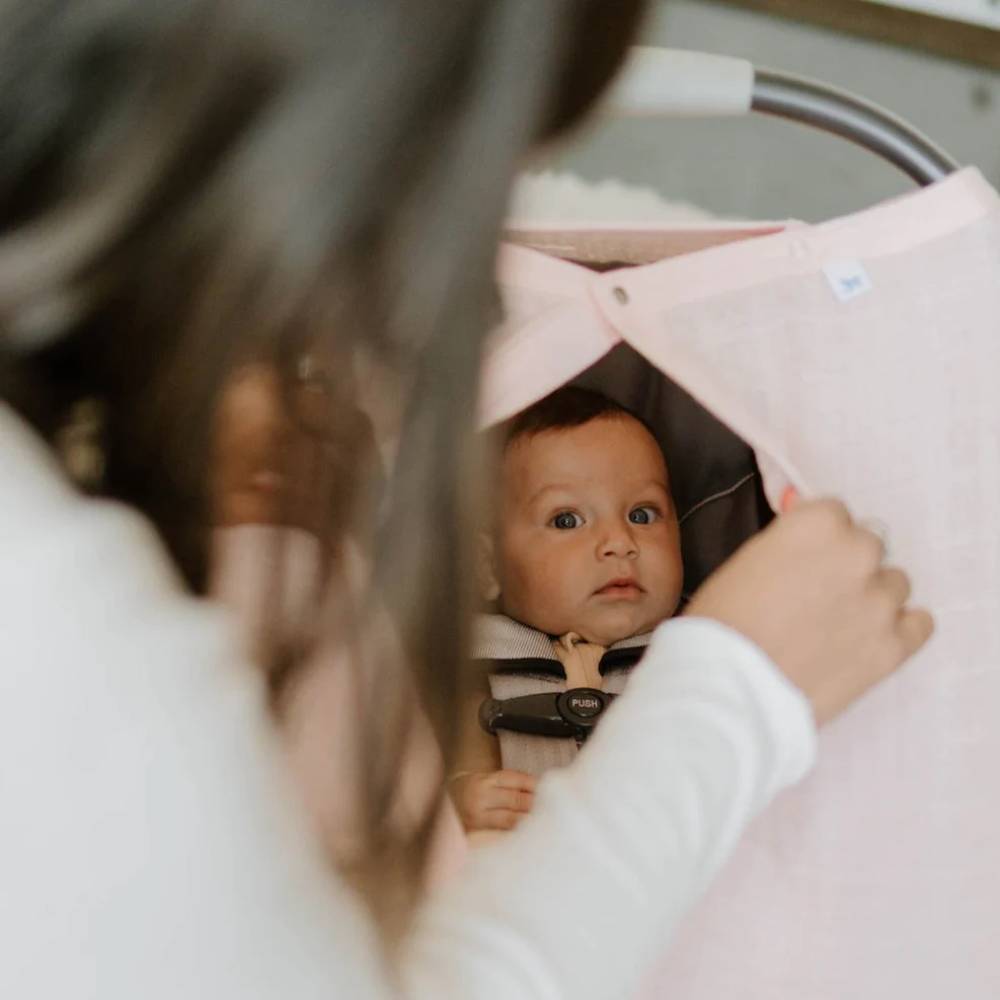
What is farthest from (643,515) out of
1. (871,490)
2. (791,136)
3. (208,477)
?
(791,136)

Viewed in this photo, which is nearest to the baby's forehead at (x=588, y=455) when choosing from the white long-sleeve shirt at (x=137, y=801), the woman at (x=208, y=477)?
the woman at (x=208, y=477)

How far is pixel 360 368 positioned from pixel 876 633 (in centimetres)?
35

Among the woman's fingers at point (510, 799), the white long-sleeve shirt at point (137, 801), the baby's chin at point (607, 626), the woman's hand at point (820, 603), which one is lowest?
→ the woman's fingers at point (510, 799)

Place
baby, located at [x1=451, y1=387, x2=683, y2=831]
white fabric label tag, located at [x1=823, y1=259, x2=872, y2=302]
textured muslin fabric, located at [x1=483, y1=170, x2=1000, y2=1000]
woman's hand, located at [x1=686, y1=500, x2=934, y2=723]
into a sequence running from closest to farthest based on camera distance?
woman's hand, located at [x1=686, y1=500, x2=934, y2=723] → textured muslin fabric, located at [x1=483, y1=170, x2=1000, y2=1000] → white fabric label tag, located at [x1=823, y1=259, x2=872, y2=302] → baby, located at [x1=451, y1=387, x2=683, y2=831]

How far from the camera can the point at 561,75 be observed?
387 millimetres

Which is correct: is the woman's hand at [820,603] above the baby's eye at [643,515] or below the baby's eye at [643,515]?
above

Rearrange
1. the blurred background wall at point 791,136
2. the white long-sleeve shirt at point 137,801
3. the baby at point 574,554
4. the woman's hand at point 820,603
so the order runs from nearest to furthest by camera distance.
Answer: the white long-sleeve shirt at point 137,801 < the woman's hand at point 820,603 < the baby at point 574,554 < the blurred background wall at point 791,136

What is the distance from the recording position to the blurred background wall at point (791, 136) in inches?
62.7

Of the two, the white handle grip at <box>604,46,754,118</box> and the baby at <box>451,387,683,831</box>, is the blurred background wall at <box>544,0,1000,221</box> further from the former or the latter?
the white handle grip at <box>604,46,754,118</box>

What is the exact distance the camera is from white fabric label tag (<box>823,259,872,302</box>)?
0.80m

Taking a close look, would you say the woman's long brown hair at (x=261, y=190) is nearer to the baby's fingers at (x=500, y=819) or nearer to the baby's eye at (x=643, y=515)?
the baby's fingers at (x=500, y=819)

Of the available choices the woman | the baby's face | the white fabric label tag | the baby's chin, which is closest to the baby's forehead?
the baby's face

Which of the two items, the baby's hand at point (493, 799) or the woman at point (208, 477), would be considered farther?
the baby's hand at point (493, 799)

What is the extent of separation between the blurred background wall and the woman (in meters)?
1.26
